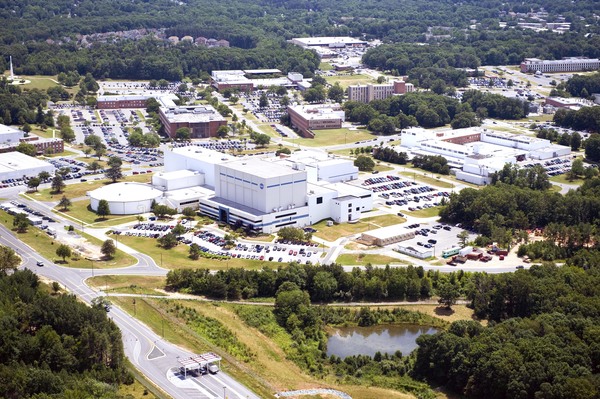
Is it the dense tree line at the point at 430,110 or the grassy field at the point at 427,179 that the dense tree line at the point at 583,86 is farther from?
the grassy field at the point at 427,179

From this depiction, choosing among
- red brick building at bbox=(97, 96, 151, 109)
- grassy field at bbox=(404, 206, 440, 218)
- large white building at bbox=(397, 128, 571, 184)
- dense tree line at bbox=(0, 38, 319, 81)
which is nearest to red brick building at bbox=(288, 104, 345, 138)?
large white building at bbox=(397, 128, 571, 184)

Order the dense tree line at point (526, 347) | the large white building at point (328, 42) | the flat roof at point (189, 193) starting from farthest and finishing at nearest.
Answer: the large white building at point (328, 42) < the flat roof at point (189, 193) < the dense tree line at point (526, 347)

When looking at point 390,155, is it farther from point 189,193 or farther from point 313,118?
point 189,193

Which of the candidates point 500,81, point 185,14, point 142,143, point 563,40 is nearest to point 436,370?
point 142,143

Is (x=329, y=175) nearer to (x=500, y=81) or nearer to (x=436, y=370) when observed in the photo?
(x=436, y=370)

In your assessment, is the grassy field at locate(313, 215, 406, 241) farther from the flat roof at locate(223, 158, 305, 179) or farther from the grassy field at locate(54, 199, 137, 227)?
the grassy field at locate(54, 199, 137, 227)

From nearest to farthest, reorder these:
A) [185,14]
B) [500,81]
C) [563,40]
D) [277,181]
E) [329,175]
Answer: [277,181] < [329,175] < [500,81] < [563,40] < [185,14]

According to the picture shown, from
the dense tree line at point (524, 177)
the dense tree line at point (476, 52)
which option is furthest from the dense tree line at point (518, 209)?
the dense tree line at point (476, 52)
